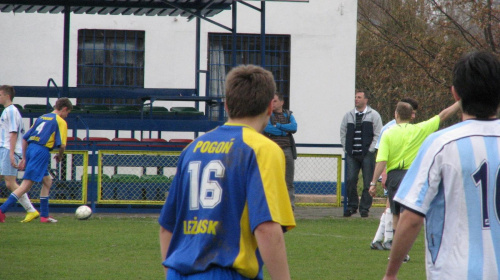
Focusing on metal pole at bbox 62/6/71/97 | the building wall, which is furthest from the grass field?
the building wall

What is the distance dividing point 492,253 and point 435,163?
43 centimetres

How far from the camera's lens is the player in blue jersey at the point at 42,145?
12438mm

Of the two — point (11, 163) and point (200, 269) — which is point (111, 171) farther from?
point (200, 269)

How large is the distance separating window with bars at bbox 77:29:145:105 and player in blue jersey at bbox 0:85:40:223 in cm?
813

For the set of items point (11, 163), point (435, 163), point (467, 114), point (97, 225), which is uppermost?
point (467, 114)

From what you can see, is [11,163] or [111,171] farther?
[111,171]

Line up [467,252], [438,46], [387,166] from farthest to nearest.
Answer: [438,46] < [387,166] < [467,252]

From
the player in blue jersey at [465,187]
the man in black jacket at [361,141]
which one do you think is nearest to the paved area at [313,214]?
the man in black jacket at [361,141]

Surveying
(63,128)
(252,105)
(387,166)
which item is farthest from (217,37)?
(252,105)

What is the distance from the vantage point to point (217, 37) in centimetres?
2158

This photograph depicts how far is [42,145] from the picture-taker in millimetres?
12594

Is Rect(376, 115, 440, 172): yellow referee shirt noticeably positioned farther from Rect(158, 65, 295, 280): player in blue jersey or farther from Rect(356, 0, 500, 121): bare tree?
Rect(356, 0, 500, 121): bare tree

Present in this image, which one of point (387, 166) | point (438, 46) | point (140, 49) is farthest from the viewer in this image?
point (438, 46)

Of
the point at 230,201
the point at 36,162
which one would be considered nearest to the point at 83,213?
the point at 36,162
